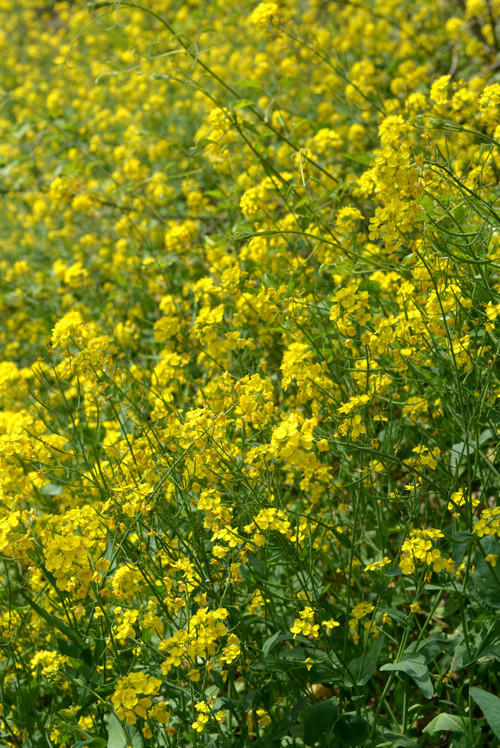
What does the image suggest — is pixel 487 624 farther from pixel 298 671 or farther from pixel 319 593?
pixel 298 671

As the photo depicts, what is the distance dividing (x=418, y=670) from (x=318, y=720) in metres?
0.32

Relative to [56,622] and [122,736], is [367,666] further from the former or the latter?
[56,622]

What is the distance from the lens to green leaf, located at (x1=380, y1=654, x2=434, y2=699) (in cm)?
171

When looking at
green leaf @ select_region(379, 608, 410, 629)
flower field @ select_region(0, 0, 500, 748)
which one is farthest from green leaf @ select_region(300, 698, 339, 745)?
green leaf @ select_region(379, 608, 410, 629)

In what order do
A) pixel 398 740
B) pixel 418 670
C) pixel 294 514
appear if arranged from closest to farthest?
pixel 418 670 → pixel 398 740 → pixel 294 514

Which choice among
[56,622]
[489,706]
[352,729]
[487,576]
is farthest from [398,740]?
[56,622]

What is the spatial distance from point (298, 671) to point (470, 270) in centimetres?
125

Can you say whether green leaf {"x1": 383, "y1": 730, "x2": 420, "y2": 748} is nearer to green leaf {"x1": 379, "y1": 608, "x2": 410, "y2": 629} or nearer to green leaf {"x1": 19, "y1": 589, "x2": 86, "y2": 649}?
green leaf {"x1": 379, "y1": 608, "x2": 410, "y2": 629}

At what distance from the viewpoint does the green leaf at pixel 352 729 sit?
1901 mm

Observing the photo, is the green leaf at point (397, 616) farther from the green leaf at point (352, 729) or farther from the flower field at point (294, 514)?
the green leaf at point (352, 729)

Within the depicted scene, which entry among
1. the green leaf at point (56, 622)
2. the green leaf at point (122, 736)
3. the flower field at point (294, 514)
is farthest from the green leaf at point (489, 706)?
the green leaf at point (56, 622)

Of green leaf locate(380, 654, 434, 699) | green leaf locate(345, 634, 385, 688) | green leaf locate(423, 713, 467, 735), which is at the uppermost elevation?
green leaf locate(380, 654, 434, 699)

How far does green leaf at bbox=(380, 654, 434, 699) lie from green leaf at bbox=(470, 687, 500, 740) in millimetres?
113

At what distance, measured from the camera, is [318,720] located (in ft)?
6.21
